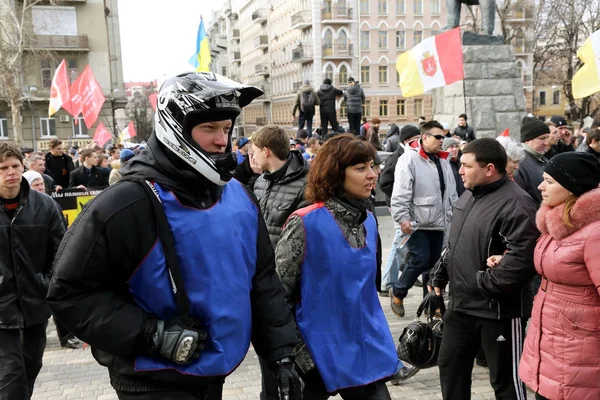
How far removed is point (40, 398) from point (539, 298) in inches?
167

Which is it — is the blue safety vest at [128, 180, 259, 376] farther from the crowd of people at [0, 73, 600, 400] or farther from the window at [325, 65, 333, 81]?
the window at [325, 65, 333, 81]

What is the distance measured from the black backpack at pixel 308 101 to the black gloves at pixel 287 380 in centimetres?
1466

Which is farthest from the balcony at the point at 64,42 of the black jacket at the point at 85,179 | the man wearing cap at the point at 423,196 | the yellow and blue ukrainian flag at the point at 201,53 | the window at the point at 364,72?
the man wearing cap at the point at 423,196

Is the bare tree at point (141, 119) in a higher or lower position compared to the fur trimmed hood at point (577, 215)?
higher

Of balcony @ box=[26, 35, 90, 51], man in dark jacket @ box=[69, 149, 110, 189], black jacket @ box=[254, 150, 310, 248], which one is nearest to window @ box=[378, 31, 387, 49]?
balcony @ box=[26, 35, 90, 51]

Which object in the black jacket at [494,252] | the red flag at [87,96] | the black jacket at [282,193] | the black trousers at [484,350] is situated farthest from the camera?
the red flag at [87,96]

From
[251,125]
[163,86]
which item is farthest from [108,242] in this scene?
[251,125]

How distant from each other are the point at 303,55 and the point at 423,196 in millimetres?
57269

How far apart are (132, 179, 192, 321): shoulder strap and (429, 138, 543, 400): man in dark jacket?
2.33 m

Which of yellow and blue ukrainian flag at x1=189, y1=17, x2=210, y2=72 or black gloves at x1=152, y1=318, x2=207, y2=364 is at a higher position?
yellow and blue ukrainian flag at x1=189, y1=17, x2=210, y2=72

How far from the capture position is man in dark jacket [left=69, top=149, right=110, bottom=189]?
38.7 ft

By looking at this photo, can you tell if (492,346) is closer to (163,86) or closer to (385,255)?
(163,86)

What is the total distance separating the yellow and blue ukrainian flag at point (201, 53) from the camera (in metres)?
15.7

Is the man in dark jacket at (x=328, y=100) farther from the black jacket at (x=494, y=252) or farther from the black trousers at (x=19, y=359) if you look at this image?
the black trousers at (x=19, y=359)
